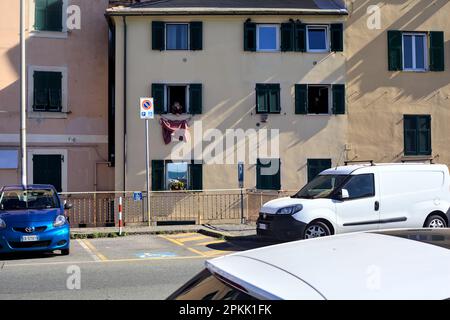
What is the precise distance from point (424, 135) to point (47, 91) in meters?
15.7

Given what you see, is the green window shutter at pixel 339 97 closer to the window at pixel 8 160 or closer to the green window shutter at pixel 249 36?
the green window shutter at pixel 249 36

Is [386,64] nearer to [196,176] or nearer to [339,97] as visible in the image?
[339,97]

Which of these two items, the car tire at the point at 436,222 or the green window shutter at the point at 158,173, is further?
the green window shutter at the point at 158,173

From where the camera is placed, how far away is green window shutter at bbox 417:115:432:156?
2231 cm

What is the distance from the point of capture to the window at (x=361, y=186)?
12641 mm

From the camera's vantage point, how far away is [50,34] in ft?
72.6

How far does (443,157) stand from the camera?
2253cm

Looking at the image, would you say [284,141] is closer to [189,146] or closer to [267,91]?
[267,91]

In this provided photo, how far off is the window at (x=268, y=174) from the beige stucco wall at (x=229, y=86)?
0.21 m

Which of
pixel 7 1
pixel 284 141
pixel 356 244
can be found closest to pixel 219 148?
pixel 284 141

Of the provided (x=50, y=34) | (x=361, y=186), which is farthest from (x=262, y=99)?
(x=361, y=186)

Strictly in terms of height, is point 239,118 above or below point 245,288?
above

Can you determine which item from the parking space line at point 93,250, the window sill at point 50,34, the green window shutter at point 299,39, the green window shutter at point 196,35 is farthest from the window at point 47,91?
the green window shutter at point 299,39

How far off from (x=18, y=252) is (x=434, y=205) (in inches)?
399
